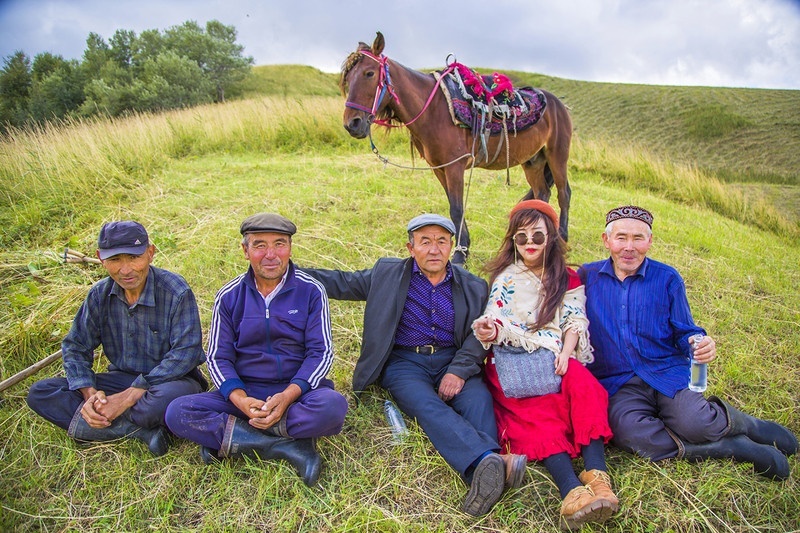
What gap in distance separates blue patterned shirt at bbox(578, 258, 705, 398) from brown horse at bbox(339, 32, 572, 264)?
1892 mm

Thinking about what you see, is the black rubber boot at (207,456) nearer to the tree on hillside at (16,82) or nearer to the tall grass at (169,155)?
the tall grass at (169,155)

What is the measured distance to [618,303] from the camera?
249 centimetres

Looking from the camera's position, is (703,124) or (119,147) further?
(703,124)

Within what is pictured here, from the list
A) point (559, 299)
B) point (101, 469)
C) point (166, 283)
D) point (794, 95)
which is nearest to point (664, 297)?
point (559, 299)

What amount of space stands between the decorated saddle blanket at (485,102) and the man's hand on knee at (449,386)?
284 cm

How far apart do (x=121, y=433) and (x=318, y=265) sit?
2.29m

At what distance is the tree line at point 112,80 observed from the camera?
19453 millimetres

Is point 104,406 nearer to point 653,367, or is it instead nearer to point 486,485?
point 486,485

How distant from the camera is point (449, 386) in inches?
94.7

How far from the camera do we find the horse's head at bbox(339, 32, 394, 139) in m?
3.91

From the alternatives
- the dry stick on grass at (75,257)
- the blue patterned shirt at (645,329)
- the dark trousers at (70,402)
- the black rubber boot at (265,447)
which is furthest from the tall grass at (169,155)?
the black rubber boot at (265,447)

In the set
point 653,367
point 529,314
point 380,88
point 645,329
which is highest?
point 380,88

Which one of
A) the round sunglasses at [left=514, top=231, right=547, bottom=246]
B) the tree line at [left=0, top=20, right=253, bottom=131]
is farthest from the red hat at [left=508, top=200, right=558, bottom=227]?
the tree line at [left=0, top=20, right=253, bottom=131]

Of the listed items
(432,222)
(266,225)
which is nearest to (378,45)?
(432,222)
